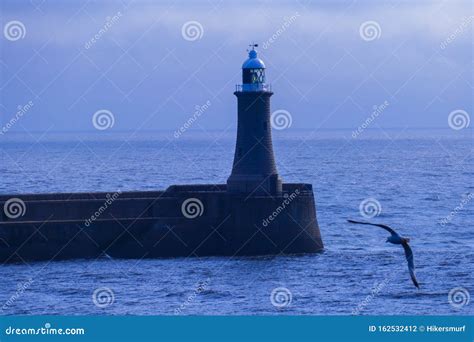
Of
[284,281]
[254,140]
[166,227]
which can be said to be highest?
[254,140]

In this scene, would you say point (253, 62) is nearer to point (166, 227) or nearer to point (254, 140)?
point (254, 140)

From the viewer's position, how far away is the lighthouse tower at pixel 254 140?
5319cm

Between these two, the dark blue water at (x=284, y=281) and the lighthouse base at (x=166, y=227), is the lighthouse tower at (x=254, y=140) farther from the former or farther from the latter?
the dark blue water at (x=284, y=281)

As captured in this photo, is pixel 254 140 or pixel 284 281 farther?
pixel 254 140

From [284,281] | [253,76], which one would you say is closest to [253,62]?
[253,76]

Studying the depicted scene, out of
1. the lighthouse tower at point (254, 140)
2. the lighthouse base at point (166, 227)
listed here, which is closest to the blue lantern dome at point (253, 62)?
the lighthouse tower at point (254, 140)

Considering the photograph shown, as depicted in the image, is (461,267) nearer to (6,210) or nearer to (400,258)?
(400,258)

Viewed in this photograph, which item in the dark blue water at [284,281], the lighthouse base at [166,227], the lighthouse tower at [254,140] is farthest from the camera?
the lighthouse tower at [254,140]

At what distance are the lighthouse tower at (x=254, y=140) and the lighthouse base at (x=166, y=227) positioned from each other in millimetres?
655

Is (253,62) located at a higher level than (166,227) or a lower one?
higher

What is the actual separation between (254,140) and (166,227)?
5205 mm

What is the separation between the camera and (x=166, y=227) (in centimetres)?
5194

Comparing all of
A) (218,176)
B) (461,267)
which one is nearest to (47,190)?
(218,176)

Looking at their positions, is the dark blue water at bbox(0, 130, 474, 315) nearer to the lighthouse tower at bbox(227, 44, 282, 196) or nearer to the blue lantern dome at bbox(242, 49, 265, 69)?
the lighthouse tower at bbox(227, 44, 282, 196)
